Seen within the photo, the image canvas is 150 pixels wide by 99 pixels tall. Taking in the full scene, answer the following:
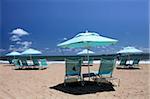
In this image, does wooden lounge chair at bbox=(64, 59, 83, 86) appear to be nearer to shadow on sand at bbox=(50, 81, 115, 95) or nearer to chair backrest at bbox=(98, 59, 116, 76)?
shadow on sand at bbox=(50, 81, 115, 95)

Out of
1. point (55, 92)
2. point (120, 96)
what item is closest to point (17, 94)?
point (55, 92)

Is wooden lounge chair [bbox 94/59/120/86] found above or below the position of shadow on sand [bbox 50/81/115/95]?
above

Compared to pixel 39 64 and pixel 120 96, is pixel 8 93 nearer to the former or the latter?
pixel 120 96

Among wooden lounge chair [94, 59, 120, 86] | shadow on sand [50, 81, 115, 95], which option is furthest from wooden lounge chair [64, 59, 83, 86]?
wooden lounge chair [94, 59, 120, 86]

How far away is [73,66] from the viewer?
6.80 meters

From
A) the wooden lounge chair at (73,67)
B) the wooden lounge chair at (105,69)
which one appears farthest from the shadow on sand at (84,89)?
the wooden lounge chair at (73,67)

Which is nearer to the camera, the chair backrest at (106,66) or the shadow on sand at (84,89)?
the shadow on sand at (84,89)

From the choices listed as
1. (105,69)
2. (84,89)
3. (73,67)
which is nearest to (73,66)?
(73,67)

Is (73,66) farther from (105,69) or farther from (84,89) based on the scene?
(105,69)

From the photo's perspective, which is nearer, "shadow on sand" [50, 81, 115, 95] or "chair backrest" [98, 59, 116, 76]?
"shadow on sand" [50, 81, 115, 95]

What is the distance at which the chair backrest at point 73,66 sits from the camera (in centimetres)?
677

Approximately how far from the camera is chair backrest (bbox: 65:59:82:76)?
677 cm

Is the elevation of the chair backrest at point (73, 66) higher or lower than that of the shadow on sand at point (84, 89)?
higher

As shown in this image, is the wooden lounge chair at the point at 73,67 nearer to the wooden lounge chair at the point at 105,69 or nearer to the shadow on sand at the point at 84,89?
the shadow on sand at the point at 84,89
